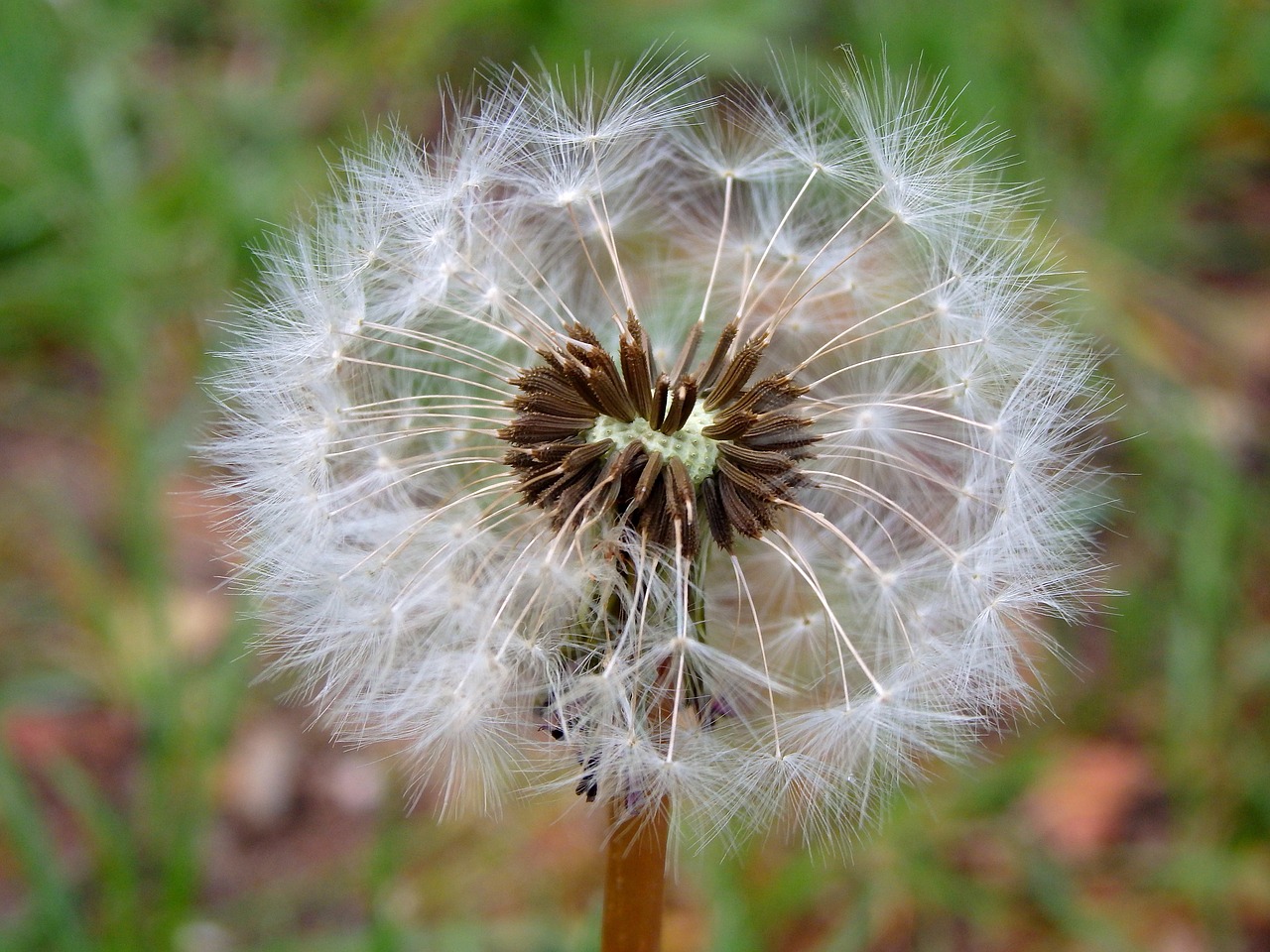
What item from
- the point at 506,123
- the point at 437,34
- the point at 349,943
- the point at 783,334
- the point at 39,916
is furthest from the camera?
the point at 437,34

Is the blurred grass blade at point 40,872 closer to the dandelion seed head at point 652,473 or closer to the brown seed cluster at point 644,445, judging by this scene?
the dandelion seed head at point 652,473

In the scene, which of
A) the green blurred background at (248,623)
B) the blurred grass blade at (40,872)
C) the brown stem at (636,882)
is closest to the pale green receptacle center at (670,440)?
the brown stem at (636,882)

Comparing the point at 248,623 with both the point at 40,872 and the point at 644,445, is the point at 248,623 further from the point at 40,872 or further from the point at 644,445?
the point at 644,445

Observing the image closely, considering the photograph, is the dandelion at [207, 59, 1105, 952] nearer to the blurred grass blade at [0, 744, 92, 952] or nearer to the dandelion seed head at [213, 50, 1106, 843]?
the dandelion seed head at [213, 50, 1106, 843]

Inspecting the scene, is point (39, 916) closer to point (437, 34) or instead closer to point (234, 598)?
point (234, 598)

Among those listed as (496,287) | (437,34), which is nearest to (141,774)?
(496,287)

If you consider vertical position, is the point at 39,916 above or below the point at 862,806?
below

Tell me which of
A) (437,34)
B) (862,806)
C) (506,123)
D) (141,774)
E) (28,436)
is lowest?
(141,774)
